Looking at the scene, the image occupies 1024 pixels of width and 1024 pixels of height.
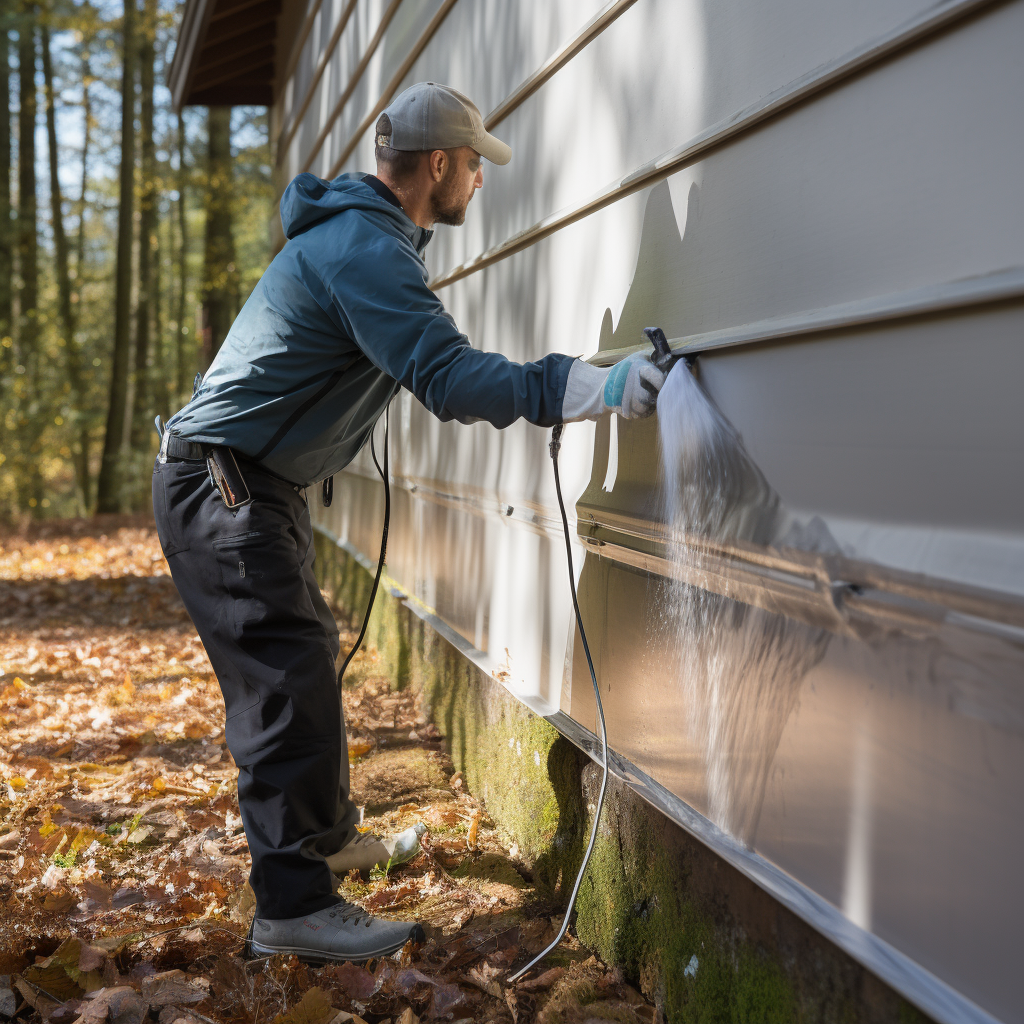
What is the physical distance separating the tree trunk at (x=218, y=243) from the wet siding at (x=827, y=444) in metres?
10.4

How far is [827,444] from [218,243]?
45.2 feet

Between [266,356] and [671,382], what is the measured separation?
1153 millimetres

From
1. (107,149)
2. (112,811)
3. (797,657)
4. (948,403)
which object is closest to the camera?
(948,403)

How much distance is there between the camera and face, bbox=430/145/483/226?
2.67 metres

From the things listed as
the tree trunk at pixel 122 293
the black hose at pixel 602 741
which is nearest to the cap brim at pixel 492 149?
the black hose at pixel 602 741

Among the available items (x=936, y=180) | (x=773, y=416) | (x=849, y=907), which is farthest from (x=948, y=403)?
(x=849, y=907)

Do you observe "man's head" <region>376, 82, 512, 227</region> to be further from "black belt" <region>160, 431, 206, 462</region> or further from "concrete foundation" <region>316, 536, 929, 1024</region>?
"concrete foundation" <region>316, 536, 929, 1024</region>

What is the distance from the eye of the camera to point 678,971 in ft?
6.78

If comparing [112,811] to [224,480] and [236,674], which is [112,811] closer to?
[236,674]

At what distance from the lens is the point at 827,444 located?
1552mm

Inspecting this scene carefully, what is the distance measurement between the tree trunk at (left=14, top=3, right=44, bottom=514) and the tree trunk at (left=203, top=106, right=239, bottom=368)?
3769 millimetres

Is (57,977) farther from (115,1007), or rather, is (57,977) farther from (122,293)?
(122,293)

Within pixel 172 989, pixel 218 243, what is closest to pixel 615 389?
pixel 172 989

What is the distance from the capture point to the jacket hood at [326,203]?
248 cm
